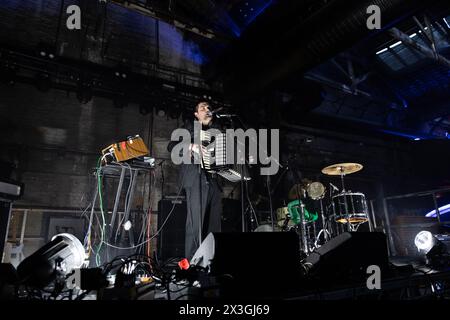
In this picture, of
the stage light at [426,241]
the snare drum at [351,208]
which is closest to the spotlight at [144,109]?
the snare drum at [351,208]

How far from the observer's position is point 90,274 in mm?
1610

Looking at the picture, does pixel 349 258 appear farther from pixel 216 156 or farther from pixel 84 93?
pixel 84 93

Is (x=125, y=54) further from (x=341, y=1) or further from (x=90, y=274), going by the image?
(x=90, y=274)

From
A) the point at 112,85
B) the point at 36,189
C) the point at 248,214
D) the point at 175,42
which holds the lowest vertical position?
the point at 248,214

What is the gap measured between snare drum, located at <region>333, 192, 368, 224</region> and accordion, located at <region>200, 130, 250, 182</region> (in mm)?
3236

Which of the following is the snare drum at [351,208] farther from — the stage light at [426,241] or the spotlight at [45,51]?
the spotlight at [45,51]

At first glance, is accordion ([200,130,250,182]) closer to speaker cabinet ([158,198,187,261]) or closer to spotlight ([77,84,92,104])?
speaker cabinet ([158,198,187,261])

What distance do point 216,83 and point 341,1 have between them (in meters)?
3.63

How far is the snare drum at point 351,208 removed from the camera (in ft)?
17.5

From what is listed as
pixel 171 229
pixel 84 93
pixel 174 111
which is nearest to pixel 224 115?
pixel 171 229

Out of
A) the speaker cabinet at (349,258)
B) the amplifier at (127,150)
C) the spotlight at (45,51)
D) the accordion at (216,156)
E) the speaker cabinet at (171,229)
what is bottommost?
the speaker cabinet at (349,258)

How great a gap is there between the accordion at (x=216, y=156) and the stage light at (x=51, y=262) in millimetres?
1351

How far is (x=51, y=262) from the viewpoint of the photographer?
7.18ft
